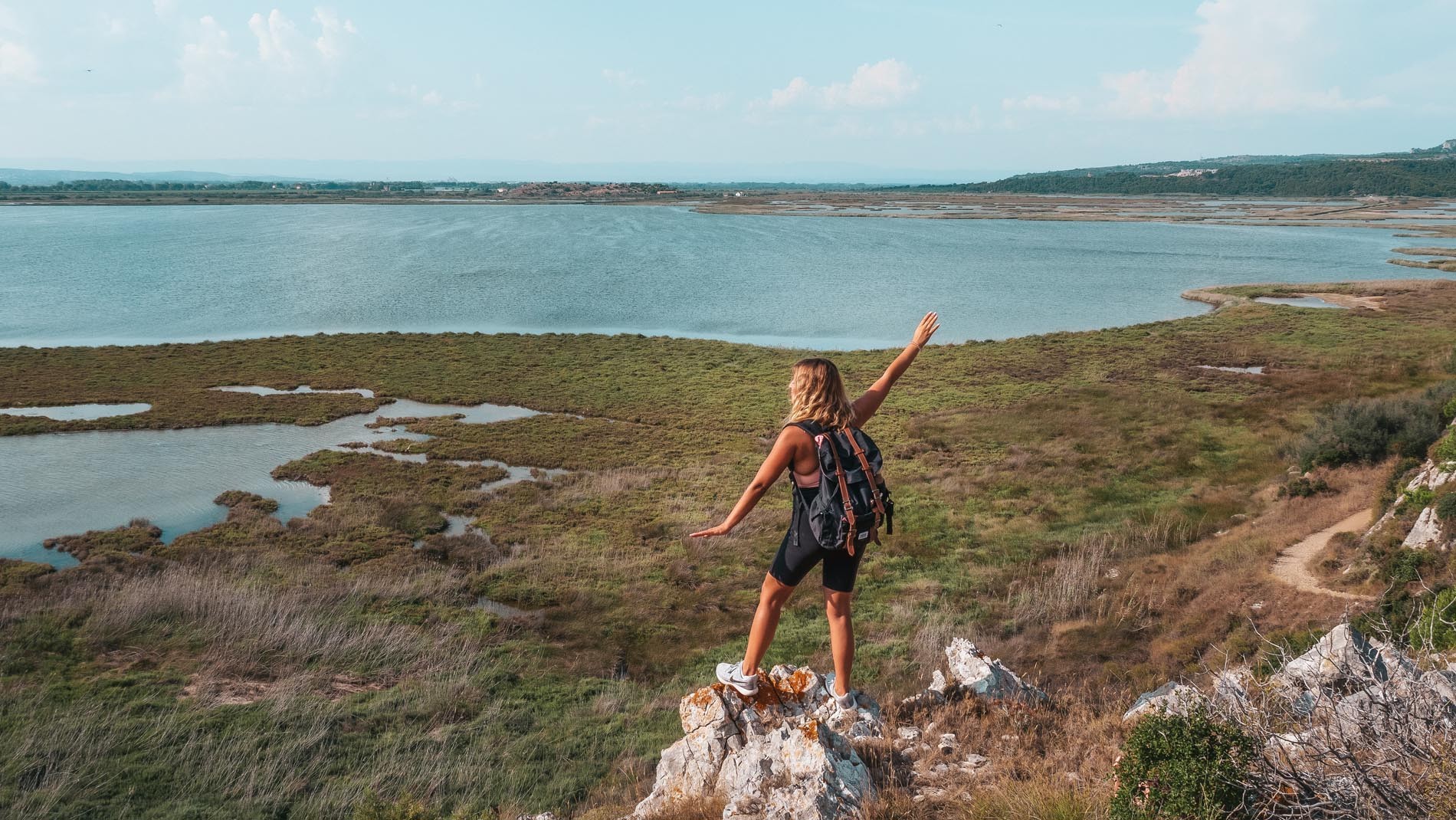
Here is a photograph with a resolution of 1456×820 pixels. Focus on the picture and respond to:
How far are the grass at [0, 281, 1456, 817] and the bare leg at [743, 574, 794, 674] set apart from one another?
149cm

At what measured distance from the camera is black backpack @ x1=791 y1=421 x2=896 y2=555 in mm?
5734

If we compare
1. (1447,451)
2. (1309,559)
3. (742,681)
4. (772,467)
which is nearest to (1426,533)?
(1309,559)

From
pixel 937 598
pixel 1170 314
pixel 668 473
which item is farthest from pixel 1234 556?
pixel 1170 314

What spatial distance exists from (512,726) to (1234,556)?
12.9 meters

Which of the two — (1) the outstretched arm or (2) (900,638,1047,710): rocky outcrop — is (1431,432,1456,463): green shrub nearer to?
(2) (900,638,1047,710): rocky outcrop

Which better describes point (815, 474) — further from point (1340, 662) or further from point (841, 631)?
point (1340, 662)

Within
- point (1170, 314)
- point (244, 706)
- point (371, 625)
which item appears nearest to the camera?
point (244, 706)

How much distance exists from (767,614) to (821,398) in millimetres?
1842

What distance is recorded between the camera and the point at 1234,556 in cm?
1577

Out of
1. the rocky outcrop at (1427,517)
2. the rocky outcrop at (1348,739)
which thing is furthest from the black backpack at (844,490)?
the rocky outcrop at (1427,517)

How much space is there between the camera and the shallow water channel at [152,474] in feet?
70.3

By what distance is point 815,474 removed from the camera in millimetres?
5891

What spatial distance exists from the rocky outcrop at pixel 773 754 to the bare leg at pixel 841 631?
466 mm

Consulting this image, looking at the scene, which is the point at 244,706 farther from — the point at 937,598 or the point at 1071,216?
the point at 1071,216
